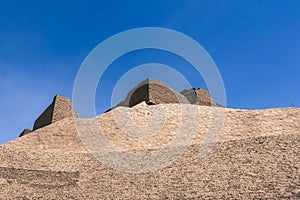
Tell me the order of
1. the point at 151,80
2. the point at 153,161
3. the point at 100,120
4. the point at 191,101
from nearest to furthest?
the point at 153,161
the point at 100,120
the point at 151,80
the point at 191,101

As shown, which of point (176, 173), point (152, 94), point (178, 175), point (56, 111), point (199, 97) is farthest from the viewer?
point (199, 97)

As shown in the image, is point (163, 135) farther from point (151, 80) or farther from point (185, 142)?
point (151, 80)

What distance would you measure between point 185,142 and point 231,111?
5.72 m

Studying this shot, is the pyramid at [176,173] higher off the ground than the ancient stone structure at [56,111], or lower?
lower

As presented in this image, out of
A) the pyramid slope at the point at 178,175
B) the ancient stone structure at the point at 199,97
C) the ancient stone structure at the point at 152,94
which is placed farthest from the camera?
the ancient stone structure at the point at 199,97

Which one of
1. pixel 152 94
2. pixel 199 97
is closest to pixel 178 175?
pixel 152 94

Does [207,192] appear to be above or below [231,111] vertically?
below

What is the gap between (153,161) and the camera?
14.9 m

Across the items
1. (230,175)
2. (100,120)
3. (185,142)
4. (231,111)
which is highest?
(231,111)

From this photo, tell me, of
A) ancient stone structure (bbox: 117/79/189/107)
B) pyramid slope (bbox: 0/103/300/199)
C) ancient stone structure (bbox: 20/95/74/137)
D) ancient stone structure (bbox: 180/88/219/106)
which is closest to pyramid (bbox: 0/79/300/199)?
pyramid slope (bbox: 0/103/300/199)

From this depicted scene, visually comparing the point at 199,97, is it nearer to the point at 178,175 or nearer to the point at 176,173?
the point at 176,173

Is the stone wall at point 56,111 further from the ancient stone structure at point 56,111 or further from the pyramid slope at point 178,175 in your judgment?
the pyramid slope at point 178,175

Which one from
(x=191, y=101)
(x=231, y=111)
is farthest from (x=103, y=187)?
(x=191, y=101)

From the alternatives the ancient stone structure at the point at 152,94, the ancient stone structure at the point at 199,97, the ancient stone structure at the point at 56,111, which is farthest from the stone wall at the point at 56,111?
the ancient stone structure at the point at 199,97
